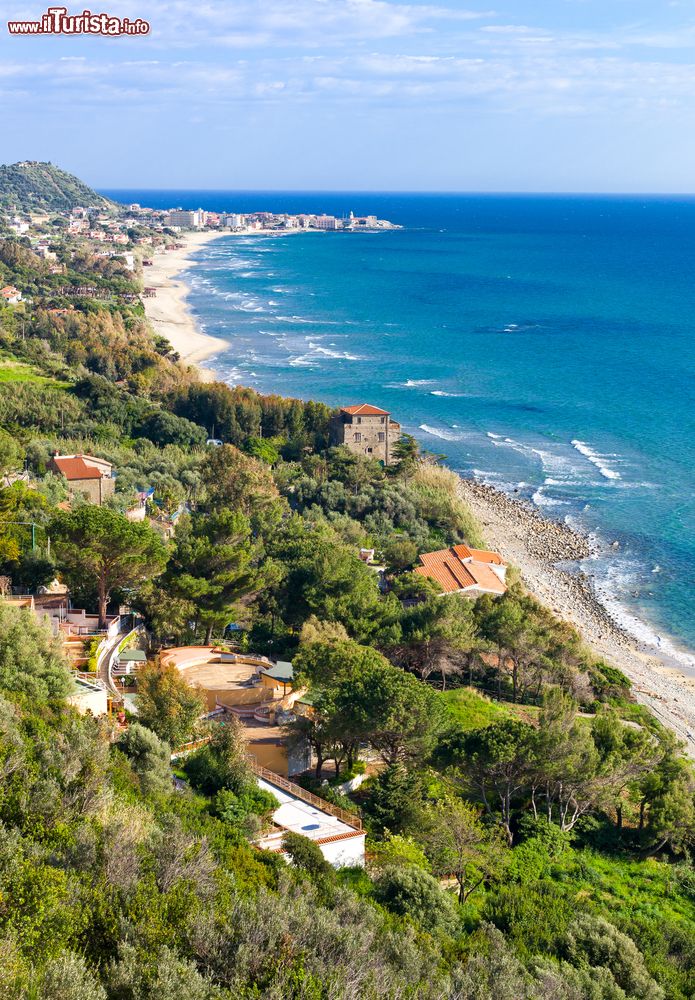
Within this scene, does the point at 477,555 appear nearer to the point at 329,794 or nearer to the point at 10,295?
the point at 329,794

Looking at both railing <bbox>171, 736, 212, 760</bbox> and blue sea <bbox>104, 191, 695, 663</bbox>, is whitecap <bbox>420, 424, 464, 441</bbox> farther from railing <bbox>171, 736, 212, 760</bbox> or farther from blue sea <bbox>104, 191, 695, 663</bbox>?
railing <bbox>171, 736, 212, 760</bbox>

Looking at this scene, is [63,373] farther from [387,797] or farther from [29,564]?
[387,797]

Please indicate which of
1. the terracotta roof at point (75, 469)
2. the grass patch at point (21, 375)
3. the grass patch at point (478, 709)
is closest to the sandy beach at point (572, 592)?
the grass patch at point (478, 709)

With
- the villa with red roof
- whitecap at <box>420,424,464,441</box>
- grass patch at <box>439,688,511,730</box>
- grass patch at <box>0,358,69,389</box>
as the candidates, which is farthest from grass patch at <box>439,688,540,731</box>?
grass patch at <box>0,358,69,389</box>

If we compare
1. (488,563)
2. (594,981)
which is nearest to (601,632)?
(488,563)

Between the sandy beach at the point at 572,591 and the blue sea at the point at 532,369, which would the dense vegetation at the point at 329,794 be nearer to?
the sandy beach at the point at 572,591

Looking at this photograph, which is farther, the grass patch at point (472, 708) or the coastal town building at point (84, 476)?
→ the coastal town building at point (84, 476)

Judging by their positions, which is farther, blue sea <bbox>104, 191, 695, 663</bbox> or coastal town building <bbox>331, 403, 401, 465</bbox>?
coastal town building <bbox>331, 403, 401, 465</bbox>
